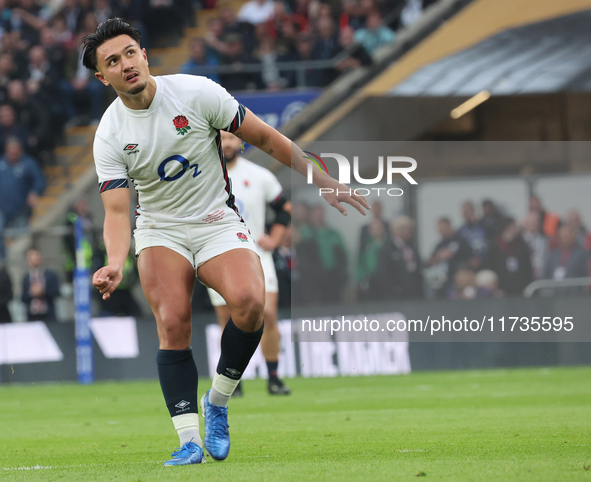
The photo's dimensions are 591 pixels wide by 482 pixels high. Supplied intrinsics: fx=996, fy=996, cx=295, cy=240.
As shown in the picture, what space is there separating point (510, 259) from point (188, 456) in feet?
31.7

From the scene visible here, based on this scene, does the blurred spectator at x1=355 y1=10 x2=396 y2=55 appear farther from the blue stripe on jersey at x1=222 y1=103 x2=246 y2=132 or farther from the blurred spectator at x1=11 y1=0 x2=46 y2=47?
the blue stripe on jersey at x1=222 y1=103 x2=246 y2=132

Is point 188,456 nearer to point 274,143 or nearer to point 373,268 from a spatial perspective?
point 274,143

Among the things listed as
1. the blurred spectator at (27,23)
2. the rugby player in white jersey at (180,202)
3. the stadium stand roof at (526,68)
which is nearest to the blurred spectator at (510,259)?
the stadium stand roof at (526,68)

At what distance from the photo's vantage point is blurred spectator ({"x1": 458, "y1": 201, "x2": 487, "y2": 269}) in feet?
46.7

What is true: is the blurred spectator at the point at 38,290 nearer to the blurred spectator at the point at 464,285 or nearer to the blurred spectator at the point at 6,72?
the blurred spectator at the point at 464,285

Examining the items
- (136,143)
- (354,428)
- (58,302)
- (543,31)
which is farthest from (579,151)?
(136,143)

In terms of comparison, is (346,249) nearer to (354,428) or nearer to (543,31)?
(543,31)

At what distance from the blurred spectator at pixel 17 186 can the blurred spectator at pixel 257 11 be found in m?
4.80

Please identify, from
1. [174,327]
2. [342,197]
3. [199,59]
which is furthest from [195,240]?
[199,59]

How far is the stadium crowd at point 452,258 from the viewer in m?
14.0

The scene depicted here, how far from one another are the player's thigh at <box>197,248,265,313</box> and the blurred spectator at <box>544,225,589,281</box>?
918 cm

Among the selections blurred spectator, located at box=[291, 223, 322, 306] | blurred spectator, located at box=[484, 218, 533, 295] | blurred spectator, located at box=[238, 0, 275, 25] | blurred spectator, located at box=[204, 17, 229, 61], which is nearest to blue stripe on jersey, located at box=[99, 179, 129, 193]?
blurred spectator, located at box=[291, 223, 322, 306]

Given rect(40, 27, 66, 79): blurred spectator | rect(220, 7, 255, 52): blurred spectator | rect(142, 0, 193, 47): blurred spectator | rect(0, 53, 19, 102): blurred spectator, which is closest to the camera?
rect(220, 7, 255, 52): blurred spectator

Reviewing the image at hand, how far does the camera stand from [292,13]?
727 inches
